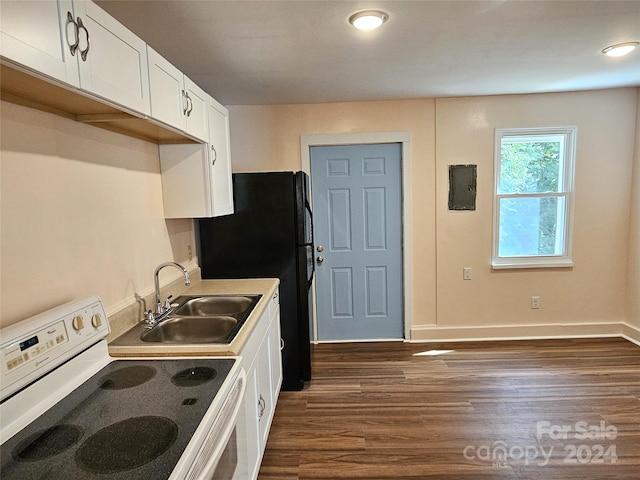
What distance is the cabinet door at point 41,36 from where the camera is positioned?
0.84 metres

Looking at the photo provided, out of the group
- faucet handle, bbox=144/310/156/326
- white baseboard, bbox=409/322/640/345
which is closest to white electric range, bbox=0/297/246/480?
faucet handle, bbox=144/310/156/326

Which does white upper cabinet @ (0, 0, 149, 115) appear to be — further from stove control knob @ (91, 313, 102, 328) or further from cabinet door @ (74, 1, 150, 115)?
stove control knob @ (91, 313, 102, 328)

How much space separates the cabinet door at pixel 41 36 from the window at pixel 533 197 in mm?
3407

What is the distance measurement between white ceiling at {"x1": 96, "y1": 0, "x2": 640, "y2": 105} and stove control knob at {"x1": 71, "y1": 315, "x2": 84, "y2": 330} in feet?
4.43

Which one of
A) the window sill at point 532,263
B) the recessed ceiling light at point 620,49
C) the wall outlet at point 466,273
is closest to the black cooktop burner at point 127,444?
the recessed ceiling light at point 620,49

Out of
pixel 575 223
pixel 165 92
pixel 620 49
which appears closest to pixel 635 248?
pixel 575 223

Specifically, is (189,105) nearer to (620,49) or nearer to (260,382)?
(260,382)

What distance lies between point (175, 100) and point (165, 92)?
0.35 ft

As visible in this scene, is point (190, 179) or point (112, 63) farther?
point (190, 179)

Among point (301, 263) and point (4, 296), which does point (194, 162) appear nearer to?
point (301, 263)

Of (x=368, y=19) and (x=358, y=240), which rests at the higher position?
(x=368, y=19)

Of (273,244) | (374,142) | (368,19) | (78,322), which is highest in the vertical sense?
(368,19)

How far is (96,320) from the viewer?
1347mm

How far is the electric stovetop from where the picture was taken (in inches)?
32.6
